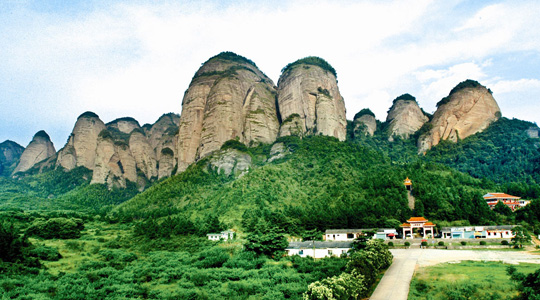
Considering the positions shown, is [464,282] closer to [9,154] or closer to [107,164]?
[107,164]

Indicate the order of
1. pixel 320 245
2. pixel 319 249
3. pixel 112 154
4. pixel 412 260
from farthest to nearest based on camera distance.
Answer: pixel 112 154 → pixel 320 245 → pixel 319 249 → pixel 412 260

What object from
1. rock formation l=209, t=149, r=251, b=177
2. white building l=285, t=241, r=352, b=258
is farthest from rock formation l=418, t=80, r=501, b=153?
white building l=285, t=241, r=352, b=258

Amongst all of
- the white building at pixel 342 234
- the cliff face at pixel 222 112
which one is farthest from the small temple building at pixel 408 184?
the cliff face at pixel 222 112

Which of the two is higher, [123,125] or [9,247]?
[123,125]

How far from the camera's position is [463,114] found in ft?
357

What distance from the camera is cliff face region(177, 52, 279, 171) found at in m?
104

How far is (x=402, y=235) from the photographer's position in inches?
2148

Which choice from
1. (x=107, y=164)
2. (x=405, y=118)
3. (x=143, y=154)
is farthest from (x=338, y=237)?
(x=143, y=154)

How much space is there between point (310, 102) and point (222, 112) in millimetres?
25121

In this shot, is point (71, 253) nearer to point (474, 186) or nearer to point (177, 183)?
point (177, 183)

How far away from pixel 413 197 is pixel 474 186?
1663 cm

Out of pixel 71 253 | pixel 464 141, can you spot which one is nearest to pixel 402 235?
pixel 71 253

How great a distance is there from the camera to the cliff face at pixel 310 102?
108 meters

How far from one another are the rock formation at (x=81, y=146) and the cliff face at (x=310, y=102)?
66951 millimetres
